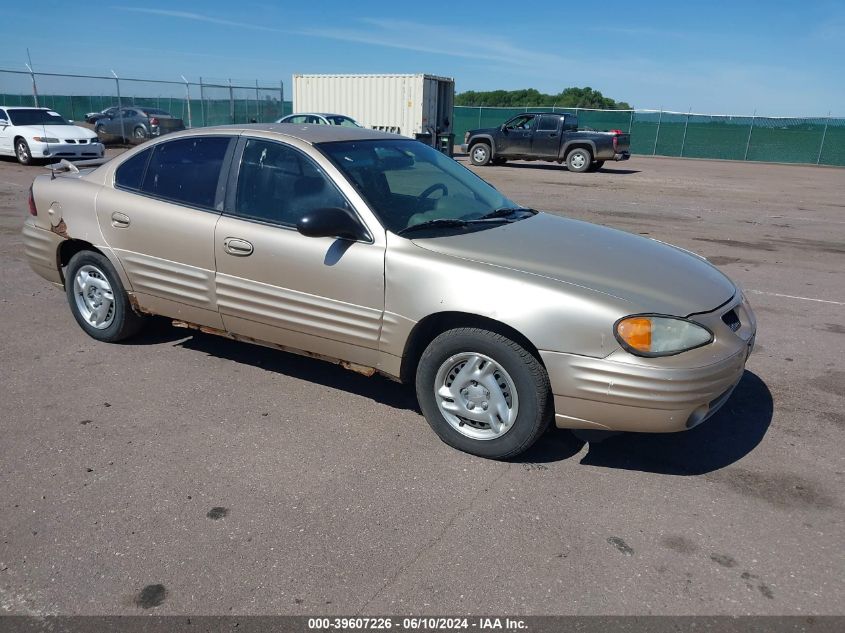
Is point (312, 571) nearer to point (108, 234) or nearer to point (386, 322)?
point (386, 322)

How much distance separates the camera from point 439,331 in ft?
12.5

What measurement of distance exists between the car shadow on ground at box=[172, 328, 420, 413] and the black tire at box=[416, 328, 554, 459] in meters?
0.56

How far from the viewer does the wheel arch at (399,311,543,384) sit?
11.5ft

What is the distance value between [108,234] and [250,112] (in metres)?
28.4

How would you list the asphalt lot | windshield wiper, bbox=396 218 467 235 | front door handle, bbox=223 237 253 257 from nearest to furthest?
the asphalt lot, windshield wiper, bbox=396 218 467 235, front door handle, bbox=223 237 253 257

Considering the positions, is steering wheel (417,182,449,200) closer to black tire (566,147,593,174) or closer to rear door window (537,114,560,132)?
black tire (566,147,593,174)

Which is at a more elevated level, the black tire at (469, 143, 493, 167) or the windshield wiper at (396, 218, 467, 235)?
the windshield wiper at (396, 218, 467, 235)

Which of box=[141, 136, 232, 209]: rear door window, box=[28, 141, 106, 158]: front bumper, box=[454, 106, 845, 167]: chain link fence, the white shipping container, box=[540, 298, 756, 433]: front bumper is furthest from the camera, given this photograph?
box=[454, 106, 845, 167]: chain link fence

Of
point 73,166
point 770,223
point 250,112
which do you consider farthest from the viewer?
point 250,112

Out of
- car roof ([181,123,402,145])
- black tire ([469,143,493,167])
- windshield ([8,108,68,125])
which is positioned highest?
car roof ([181,123,402,145])

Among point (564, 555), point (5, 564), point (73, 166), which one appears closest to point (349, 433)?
point (564, 555)

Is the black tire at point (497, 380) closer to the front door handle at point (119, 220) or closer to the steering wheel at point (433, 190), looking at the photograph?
the steering wheel at point (433, 190)

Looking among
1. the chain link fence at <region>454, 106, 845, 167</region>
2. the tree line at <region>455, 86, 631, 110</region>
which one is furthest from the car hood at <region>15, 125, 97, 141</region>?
the tree line at <region>455, 86, 631, 110</region>

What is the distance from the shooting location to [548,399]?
3482mm
